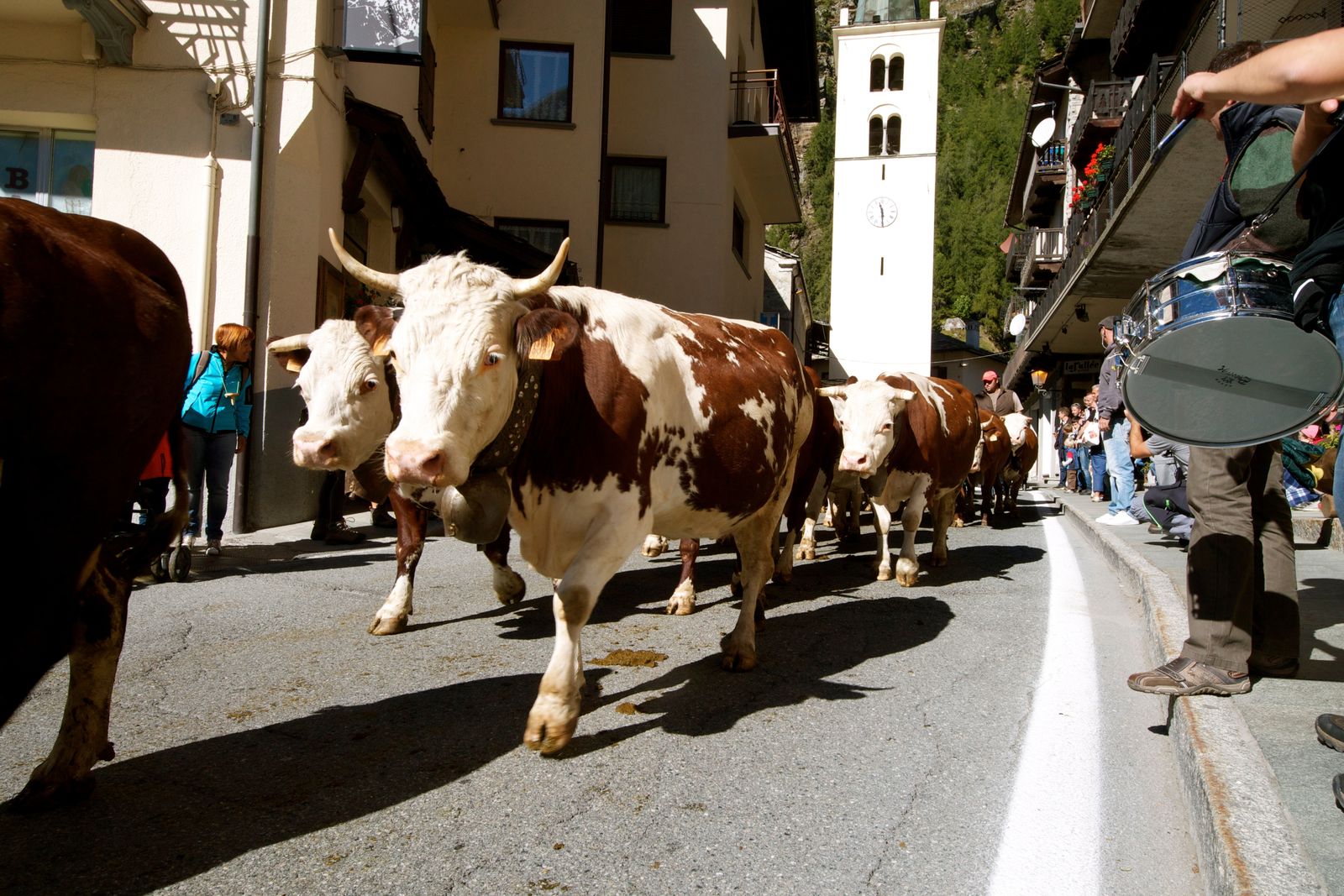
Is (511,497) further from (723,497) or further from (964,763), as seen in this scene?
(964,763)

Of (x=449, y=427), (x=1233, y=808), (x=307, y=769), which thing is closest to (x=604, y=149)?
(x=449, y=427)

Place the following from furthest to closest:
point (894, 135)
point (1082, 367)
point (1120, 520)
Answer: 1. point (894, 135)
2. point (1082, 367)
3. point (1120, 520)

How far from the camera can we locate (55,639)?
7.38 ft

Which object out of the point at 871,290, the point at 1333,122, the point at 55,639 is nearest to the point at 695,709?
the point at 55,639

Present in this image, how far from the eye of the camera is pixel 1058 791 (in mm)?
2980

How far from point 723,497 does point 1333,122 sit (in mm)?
2507

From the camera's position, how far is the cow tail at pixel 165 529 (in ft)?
9.52

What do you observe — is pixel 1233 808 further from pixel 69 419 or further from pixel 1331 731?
pixel 69 419

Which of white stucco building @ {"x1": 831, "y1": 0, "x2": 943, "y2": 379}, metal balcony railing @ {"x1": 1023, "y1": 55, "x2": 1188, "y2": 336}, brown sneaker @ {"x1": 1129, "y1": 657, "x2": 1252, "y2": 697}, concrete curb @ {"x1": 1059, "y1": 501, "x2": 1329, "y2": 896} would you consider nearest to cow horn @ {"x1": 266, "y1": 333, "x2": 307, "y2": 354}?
brown sneaker @ {"x1": 1129, "y1": 657, "x2": 1252, "y2": 697}

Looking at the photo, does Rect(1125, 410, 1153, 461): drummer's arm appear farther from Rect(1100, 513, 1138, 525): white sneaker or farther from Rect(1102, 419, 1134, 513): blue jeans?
Answer: Rect(1100, 513, 1138, 525): white sneaker

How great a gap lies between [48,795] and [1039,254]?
37769 millimetres

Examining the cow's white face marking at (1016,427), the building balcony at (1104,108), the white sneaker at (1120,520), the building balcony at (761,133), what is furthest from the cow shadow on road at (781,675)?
the building balcony at (1104,108)

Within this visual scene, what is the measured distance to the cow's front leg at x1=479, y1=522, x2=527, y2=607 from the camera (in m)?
5.39

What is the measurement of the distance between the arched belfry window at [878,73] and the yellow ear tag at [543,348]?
5171cm
